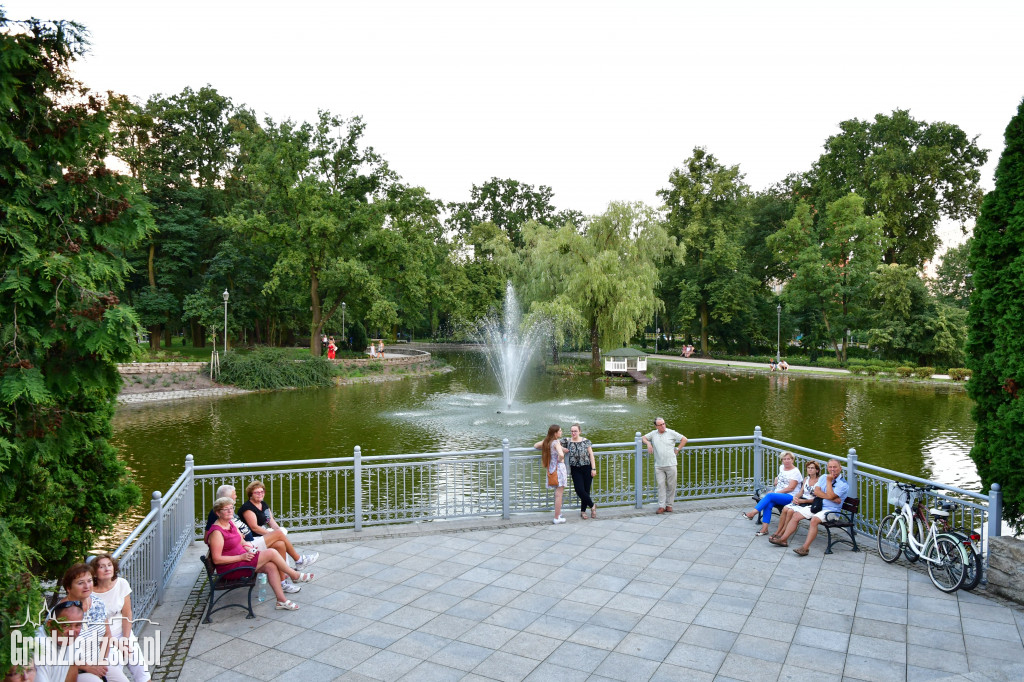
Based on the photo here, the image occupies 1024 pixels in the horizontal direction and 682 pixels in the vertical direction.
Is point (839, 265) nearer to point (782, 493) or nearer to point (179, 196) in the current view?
point (782, 493)

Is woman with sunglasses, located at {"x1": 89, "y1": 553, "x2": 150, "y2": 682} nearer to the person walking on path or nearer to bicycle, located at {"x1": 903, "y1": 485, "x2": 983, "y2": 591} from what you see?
the person walking on path

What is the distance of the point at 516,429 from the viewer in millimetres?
21656

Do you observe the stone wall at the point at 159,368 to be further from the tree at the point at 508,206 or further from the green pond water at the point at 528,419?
the tree at the point at 508,206

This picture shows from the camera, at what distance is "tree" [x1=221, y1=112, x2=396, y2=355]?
38031mm

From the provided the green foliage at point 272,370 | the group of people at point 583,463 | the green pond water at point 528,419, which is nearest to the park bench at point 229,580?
the group of people at point 583,463

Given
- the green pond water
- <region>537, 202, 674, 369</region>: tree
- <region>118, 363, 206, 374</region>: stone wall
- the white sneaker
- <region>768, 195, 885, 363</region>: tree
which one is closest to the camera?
the white sneaker

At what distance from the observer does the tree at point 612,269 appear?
3938cm

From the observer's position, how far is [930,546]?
7562 millimetres

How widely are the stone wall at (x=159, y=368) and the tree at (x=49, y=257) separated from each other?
2909 centimetres

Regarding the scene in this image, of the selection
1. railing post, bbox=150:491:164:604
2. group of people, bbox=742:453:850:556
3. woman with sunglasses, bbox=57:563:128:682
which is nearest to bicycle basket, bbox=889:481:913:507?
group of people, bbox=742:453:850:556

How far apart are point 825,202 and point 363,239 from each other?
133ft

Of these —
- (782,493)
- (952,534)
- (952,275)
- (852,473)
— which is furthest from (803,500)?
(952,275)

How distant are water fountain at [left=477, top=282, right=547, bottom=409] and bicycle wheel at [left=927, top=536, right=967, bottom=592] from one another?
20181 millimetres

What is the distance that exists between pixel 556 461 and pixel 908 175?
53.5m
